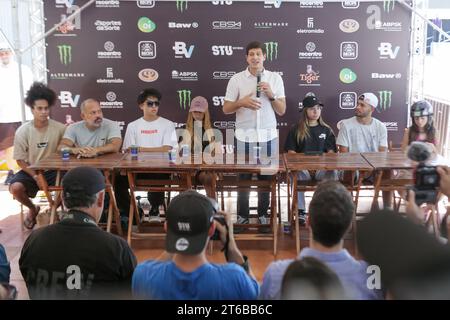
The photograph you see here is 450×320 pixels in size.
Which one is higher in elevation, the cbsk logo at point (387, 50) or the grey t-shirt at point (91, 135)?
the cbsk logo at point (387, 50)

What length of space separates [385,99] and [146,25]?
285 cm

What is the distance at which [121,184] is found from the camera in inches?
208

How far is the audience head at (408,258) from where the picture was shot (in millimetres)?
1315

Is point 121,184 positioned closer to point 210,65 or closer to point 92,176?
point 210,65

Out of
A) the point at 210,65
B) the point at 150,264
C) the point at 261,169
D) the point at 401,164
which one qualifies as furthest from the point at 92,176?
the point at 210,65

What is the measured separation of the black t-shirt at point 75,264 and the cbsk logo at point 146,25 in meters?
4.25

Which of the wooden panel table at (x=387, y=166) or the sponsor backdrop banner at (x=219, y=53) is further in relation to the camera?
the sponsor backdrop banner at (x=219, y=53)

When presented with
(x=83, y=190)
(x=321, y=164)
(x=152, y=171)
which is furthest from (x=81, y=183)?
(x=321, y=164)

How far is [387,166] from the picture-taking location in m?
4.26

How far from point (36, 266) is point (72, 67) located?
439 centimetres

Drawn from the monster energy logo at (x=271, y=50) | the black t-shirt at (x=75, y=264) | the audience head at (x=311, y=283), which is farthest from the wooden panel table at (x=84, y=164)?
the audience head at (x=311, y=283)

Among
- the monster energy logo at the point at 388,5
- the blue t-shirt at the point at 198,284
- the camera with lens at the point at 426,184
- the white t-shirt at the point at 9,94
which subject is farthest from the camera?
the white t-shirt at the point at 9,94

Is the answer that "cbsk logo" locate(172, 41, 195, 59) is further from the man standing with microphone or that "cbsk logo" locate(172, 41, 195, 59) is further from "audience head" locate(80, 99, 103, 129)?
"audience head" locate(80, 99, 103, 129)

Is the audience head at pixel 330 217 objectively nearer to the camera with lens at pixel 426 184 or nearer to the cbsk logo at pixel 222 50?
the camera with lens at pixel 426 184
